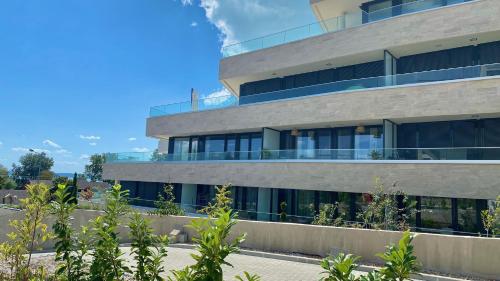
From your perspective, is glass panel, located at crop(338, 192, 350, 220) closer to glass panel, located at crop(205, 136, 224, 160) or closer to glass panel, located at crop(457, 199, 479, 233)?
glass panel, located at crop(457, 199, 479, 233)

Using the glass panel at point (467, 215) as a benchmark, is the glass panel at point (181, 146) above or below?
above

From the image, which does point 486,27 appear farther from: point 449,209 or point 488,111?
point 449,209

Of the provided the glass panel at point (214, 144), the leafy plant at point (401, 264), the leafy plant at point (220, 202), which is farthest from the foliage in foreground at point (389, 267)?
the glass panel at point (214, 144)

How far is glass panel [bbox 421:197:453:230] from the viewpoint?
59.8 ft

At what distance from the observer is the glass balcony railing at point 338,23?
67.8 ft

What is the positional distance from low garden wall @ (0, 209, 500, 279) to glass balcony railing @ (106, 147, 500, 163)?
7.29m

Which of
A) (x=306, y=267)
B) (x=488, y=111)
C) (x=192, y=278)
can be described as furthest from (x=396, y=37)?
(x=192, y=278)

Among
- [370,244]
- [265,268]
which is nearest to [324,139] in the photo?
[370,244]

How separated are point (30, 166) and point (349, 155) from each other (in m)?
94.3

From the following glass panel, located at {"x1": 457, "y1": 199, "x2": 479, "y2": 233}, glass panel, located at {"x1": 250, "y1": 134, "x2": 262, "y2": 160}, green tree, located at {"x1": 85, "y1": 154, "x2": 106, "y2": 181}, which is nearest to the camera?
glass panel, located at {"x1": 457, "y1": 199, "x2": 479, "y2": 233}

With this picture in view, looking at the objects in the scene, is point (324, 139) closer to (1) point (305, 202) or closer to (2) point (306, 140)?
(2) point (306, 140)

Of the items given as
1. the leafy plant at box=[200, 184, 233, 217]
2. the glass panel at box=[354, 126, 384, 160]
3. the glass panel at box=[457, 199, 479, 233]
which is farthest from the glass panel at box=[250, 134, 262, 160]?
the leafy plant at box=[200, 184, 233, 217]

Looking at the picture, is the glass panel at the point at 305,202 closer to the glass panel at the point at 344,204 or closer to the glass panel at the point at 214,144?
the glass panel at the point at 344,204

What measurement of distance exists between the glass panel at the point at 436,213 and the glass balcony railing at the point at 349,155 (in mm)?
2284
